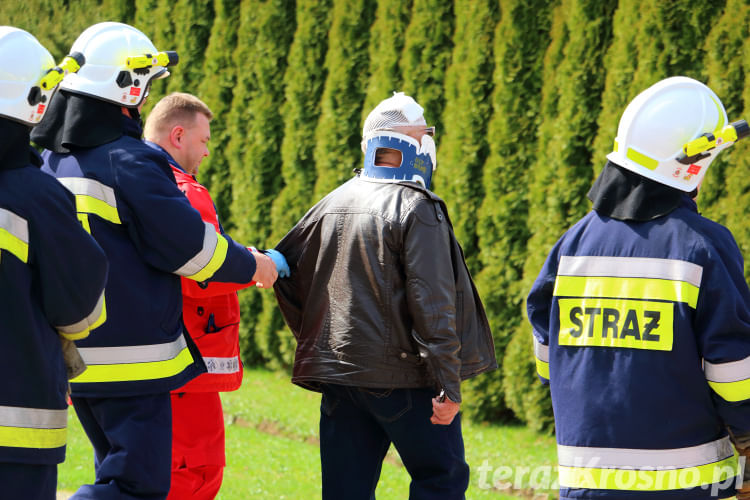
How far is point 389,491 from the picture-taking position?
5543mm

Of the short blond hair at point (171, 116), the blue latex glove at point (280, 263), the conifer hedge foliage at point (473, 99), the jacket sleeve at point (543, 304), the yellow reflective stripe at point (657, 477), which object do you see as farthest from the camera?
the conifer hedge foliage at point (473, 99)

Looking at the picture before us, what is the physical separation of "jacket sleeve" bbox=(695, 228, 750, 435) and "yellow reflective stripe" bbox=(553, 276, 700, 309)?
56mm

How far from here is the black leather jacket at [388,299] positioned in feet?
11.8

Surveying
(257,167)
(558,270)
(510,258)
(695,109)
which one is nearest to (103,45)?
(558,270)

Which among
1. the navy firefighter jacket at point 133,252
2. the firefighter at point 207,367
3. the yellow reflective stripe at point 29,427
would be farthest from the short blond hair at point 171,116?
the yellow reflective stripe at point 29,427

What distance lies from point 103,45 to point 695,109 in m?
2.39

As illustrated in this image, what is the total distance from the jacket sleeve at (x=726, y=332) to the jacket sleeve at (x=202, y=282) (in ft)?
6.42

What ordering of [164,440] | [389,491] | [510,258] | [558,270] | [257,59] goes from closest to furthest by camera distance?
[558,270], [164,440], [389,491], [510,258], [257,59]

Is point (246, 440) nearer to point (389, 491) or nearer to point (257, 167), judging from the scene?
point (389, 491)

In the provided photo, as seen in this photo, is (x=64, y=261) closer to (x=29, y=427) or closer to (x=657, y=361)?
(x=29, y=427)

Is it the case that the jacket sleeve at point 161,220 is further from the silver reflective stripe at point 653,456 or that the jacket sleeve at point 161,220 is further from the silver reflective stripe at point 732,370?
the silver reflective stripe at point 732,370

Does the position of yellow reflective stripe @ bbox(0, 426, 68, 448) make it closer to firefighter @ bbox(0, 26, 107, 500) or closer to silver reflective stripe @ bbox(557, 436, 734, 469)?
firefighter @ bbox(0, 26, 107, 500)

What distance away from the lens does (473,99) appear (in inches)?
265

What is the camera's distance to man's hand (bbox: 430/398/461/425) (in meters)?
3.60
